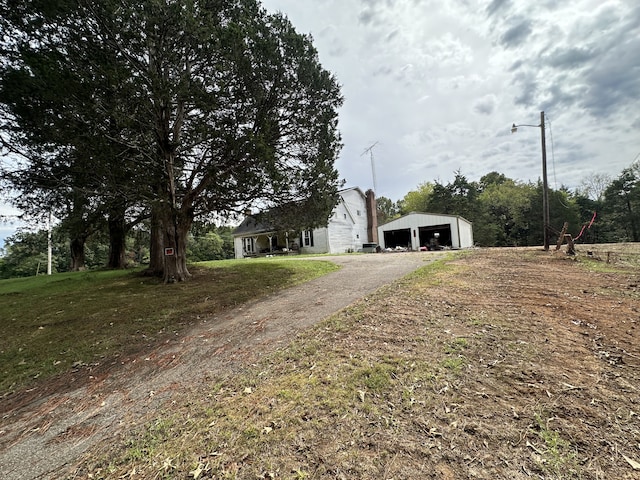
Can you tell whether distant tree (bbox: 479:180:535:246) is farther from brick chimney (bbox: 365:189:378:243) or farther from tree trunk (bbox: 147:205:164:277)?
tree trunk (bbox: 147:205:164:277)

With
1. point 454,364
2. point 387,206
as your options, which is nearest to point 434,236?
point 454,364

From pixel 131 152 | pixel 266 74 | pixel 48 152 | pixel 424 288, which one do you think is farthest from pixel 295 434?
pixel 48 152

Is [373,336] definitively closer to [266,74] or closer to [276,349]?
[276,349]

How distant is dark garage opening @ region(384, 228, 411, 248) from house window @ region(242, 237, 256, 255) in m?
13.9

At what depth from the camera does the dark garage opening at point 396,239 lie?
27.0 m

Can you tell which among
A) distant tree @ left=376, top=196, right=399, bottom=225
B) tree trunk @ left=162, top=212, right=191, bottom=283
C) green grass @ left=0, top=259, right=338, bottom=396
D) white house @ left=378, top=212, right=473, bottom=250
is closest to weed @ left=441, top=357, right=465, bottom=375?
green grass @ left=0, top=259, right=338, bottom=396

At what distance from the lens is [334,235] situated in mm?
24953

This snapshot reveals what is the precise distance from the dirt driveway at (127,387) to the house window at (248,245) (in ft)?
80.6

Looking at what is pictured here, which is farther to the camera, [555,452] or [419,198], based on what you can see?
[419,198]

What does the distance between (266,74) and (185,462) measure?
8.86 meters

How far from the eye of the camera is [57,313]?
23.9 feet

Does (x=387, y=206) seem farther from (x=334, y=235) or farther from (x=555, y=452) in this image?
(x=555, y=452)

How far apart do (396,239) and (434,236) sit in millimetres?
3493

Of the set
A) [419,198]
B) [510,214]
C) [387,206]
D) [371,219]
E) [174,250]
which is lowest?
[174,250]
